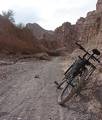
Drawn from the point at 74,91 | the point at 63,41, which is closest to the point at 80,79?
the point at 74,91

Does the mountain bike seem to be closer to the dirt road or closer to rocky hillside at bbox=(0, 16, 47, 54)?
the dirt road

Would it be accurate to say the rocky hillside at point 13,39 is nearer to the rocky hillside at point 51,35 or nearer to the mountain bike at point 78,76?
the rocky hillside at point 51,35

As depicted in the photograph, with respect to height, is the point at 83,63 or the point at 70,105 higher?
the point at 83,63

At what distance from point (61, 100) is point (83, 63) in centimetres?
146

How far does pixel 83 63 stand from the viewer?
42.3ft

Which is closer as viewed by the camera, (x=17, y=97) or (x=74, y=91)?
(x=74, y=91)

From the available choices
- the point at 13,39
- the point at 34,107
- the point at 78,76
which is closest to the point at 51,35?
the point at 13,39

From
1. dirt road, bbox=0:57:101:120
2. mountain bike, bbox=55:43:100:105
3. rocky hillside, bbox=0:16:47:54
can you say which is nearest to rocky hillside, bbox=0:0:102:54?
rocky hillside, bbox=0:16:47:54

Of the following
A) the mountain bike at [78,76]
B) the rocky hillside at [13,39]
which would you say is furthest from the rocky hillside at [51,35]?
the mountain bike at [78,76]

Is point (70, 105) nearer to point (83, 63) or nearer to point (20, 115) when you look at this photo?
point (83, 63)

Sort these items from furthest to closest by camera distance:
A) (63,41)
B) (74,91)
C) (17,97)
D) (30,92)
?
1. (63,41)
2. (30,92)
3. (17,97)
4. (74,91)

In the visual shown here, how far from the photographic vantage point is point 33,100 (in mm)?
13016

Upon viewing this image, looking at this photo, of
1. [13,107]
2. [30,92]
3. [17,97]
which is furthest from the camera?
[30,92]

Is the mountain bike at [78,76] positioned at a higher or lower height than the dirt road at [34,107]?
higher
